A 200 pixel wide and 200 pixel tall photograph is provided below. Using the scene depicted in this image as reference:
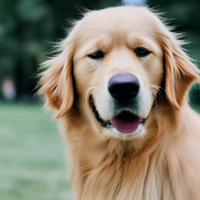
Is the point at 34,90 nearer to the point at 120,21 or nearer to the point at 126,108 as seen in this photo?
the point at 120,21

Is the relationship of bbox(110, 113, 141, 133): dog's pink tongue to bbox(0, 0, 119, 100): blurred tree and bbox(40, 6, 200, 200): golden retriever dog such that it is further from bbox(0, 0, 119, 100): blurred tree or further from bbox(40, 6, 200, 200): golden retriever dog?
bbox(0, 0, 119, 100): blurred tree

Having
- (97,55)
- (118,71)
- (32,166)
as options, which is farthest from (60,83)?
(32,166)

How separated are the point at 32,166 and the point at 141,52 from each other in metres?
4.57

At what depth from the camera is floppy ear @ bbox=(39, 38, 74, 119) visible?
318cm

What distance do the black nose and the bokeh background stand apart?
1.10 metres

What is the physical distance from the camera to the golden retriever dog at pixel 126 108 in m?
2.83

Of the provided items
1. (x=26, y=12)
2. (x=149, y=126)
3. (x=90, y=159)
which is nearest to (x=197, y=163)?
(x=149, y=126)

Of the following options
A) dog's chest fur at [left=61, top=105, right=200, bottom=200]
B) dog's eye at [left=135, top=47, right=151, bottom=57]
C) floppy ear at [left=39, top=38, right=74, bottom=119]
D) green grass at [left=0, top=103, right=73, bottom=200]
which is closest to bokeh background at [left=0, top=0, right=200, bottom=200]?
green grass at [left=0, top=103, right=73, bottom=200]

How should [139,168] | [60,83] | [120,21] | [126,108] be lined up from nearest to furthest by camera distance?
1. [126,108]
2. [139,168]
3. [120,21]
4. [60,83]

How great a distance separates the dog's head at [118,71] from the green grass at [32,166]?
737mm

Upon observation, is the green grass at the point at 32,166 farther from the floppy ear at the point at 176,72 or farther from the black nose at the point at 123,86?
the floppy ear at the point at 176,72

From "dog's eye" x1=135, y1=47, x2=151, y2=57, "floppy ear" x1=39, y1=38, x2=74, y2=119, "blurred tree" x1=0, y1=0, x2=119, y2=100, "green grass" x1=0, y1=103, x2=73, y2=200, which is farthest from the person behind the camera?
"blurred tree" x1=0, y1=0, x2=119, y2=100

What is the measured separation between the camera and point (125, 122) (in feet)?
9.61

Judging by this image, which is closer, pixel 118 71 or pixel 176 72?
pixel 118 71
